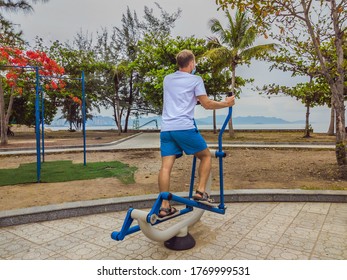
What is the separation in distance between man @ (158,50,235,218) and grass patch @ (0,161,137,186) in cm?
318

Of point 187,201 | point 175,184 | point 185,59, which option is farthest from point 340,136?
point 187,201

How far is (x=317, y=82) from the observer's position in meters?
18.0

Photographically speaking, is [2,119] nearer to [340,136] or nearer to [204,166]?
[204,166]

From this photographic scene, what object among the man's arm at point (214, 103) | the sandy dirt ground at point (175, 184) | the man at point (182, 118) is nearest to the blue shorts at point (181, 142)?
the man at point (182, 118)

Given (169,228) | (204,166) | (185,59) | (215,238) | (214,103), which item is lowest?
(215,238)

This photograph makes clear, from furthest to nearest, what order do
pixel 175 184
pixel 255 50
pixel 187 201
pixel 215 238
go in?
1. pixel 255 50
2. pixel 175 184
3. pixel 215 238
4. pixel 187 201

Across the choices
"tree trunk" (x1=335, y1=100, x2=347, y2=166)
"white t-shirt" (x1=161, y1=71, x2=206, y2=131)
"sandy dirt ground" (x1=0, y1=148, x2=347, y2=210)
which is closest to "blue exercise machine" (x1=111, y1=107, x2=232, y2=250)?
"white t-shirt" (x1=161, y1=71, x2=206, y2=131)

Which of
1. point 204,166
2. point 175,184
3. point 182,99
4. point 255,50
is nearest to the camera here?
point 182,99

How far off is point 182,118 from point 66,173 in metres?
5.14

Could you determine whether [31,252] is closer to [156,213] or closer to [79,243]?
[79,243]

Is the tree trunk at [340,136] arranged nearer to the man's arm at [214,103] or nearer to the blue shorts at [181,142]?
the man's arm at [214,103]

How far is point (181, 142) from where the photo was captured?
8.78 feet

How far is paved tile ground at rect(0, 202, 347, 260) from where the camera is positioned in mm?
2578
